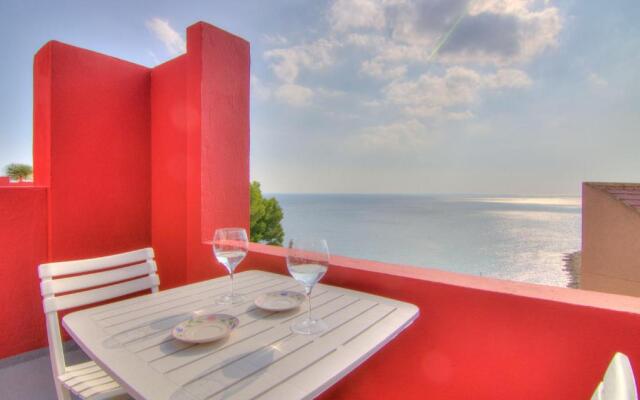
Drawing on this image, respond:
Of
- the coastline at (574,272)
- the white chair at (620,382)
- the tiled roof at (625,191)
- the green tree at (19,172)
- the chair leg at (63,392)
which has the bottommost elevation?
the coastline at (574,272)

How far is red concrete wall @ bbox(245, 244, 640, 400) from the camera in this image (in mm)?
847

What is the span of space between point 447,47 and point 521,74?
11.6 meters

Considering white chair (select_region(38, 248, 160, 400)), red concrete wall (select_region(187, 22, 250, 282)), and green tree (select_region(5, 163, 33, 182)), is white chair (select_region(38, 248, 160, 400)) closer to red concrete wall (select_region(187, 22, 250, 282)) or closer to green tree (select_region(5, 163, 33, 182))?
red concrete wall (select_region(187, 22, 250, 282))

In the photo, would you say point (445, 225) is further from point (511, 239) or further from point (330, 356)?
point (330, 356)

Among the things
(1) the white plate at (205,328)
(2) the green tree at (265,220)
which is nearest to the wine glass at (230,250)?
(1) the white plate at (205,328)

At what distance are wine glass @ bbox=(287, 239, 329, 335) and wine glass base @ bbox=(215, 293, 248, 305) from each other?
27 centimetres

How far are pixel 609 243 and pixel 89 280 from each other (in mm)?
8592

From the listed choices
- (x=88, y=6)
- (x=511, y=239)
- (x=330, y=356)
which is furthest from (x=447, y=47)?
(x=511, y=239)

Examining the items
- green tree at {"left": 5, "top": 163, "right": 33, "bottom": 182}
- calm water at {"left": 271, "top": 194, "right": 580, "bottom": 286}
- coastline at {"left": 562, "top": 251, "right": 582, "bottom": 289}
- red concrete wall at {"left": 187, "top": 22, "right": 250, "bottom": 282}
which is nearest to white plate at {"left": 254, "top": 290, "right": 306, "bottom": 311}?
red concrete wall at {"left": 187, "top": 22, "right": 250, "bottom": 282}

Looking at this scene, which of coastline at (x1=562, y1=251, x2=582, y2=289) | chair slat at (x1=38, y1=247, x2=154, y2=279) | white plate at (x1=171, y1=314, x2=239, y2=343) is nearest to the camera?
white plate at (x1=171, y1=314, x2=239, y2=343)

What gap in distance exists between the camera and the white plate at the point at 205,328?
72 cm

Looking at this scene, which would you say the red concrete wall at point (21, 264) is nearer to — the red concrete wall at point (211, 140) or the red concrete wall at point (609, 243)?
the red concrete wall at point (211, 140)

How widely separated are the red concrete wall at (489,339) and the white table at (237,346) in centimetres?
24

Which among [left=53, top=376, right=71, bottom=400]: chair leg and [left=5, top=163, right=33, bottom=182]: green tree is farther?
[left=5, top=163, right=33, bottom=182]: green tree
